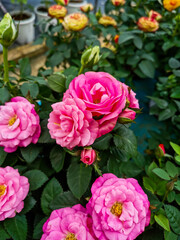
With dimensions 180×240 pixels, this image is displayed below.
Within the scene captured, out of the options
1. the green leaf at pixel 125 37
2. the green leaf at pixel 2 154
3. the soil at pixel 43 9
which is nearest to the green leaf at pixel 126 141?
the green leaf at pixel 2 154

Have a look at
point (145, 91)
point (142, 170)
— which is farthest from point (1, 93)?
point (145, 91)

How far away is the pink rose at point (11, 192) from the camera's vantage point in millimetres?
393

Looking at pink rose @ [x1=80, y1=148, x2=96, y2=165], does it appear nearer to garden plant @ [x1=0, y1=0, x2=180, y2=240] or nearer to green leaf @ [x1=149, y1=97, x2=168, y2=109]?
garden plant @ [x1=0, y1=0, x2=180, y2=240]

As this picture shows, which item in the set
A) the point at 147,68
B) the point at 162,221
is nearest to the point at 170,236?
the point at 162,221

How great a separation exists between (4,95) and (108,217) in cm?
34

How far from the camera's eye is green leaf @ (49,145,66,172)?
1.49 ft

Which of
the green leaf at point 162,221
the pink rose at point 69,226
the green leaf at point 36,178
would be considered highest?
the pink rose at point 69,226

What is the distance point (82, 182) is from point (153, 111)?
617 mm

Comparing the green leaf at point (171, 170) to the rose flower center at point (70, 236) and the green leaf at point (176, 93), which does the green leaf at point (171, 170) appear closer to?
the rose flower center at point (70, 236)

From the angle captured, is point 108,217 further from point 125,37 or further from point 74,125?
point 125,37

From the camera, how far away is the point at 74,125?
1.22ft

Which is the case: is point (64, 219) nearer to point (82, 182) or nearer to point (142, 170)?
point (82, 182)

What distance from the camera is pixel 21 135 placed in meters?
0.43

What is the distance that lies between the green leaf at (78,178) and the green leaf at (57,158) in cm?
2
